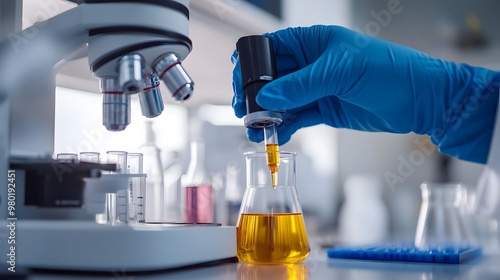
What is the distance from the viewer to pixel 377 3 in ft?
9.01

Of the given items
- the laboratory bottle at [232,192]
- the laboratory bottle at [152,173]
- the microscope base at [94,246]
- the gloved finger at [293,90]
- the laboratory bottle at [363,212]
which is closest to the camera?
the microscope base at [94,246]

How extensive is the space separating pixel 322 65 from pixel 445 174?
1962 millimetres

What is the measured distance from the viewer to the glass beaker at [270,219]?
0.90m

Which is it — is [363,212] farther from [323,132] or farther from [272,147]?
[272,147]

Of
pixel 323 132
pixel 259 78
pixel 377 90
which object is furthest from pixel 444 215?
pixel 323 132

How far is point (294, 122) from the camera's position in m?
1.27

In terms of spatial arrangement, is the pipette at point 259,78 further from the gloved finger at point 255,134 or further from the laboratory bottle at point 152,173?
the laboratory bottle at point 152,173

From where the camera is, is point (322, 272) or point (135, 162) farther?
point (135, 162)

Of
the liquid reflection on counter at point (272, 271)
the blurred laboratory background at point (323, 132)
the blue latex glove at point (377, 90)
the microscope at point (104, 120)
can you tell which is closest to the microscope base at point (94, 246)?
the microscope at point (104, 120)

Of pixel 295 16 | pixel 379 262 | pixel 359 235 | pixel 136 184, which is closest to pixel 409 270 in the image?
pixel 379 262

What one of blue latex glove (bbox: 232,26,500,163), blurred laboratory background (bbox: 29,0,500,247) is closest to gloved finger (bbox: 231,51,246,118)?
blue latex glove (bbox: 232,26,500,163)

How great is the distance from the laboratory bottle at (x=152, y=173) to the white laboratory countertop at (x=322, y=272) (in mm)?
686

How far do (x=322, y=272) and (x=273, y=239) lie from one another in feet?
0.30

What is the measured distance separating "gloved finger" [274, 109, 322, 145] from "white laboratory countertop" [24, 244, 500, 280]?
0.32 metres
